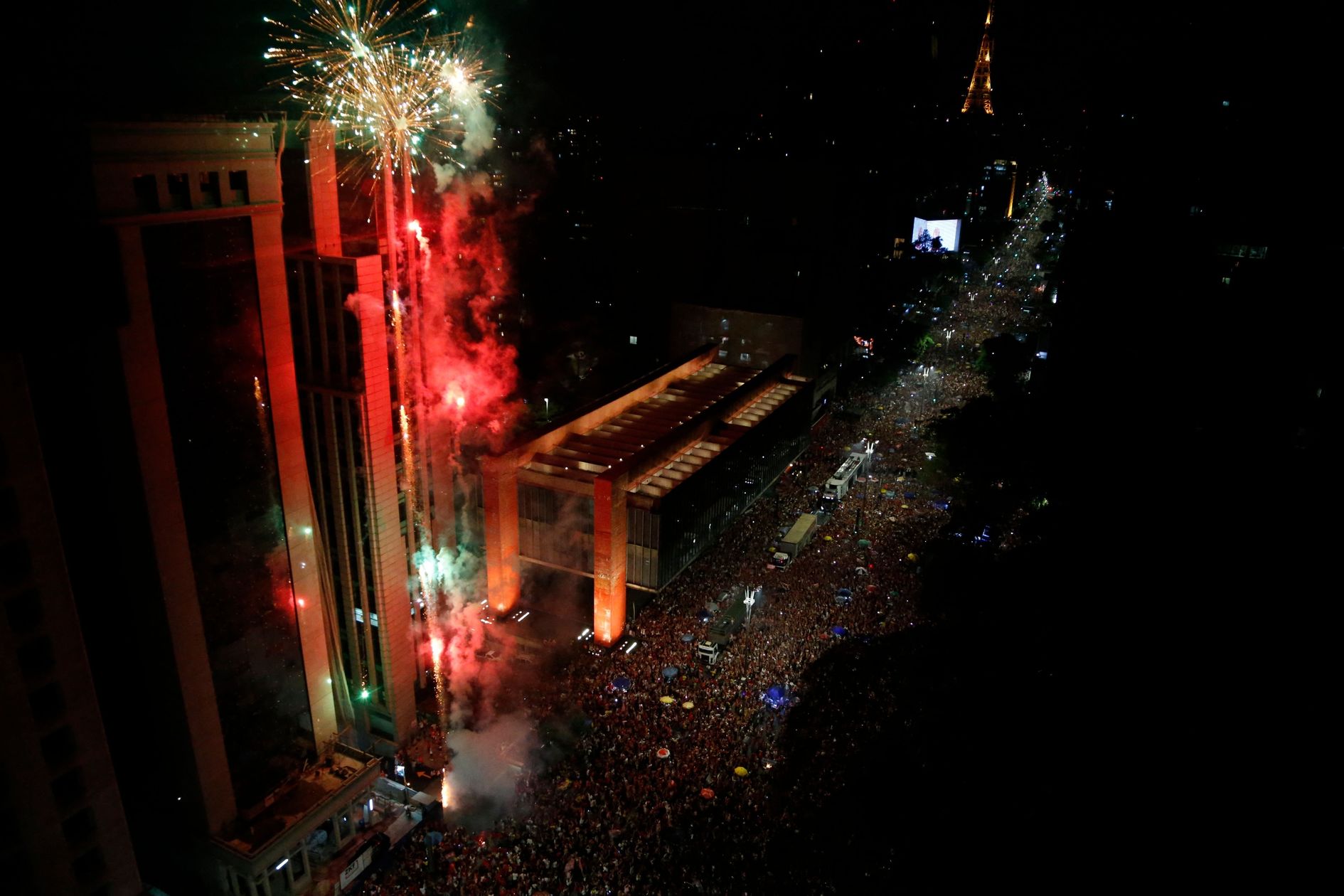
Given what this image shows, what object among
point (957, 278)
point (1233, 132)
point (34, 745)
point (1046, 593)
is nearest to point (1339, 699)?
point (1046, 593)

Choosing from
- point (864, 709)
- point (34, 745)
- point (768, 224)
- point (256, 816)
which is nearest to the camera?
point (34, 745)

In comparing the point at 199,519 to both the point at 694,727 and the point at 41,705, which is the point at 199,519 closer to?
the point at 41,705

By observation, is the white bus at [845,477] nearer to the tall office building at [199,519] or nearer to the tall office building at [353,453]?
the tall office building at [353,453]

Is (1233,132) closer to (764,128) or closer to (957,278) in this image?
(764,128)

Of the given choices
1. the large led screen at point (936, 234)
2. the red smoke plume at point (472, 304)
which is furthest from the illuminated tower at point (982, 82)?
the red smoke plume at point (472, 304)

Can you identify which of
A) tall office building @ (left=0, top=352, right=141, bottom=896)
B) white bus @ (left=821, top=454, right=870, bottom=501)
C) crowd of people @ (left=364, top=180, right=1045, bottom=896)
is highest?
tall office building @ (left=0, top=352, right=141, bottom=896)

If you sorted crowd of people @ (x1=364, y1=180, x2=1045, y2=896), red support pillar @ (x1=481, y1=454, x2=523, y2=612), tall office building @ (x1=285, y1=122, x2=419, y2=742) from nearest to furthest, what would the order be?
crowd of people @ (x1=364, y1=180, x2=1045, y2=896) < tall office building @ (x1=285, y1=122, x2=419, y2=742) < red support pillar @ (x1=481, y1=454, x2=523, y2=612)

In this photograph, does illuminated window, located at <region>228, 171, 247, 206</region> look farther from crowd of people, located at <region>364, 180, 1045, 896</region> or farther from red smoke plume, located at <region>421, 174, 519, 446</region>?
red smoke plume, located at <region>421, 174, 519, 446</region>

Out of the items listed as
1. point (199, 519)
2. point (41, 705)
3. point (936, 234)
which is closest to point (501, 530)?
point (199, 519)

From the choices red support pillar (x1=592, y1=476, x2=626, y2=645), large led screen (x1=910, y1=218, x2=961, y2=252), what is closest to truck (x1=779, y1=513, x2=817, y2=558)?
red support pillar (x1=592, y1=476, x2=626, y2=645)
